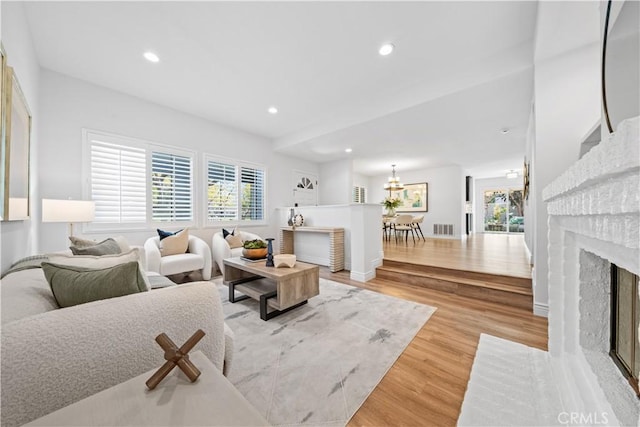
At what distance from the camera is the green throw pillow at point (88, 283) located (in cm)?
92

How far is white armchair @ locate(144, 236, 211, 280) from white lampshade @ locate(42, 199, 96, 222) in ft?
2.33

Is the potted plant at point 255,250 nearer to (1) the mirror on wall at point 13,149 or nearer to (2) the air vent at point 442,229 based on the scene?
(1) the mirror on wall at point 13,149

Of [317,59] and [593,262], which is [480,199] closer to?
[317,59]

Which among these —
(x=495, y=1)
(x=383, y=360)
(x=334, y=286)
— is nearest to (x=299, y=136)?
(x=334, y=286)

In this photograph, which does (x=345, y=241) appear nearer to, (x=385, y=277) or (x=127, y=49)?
(x=385, y=277)

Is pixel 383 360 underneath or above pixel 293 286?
underneath

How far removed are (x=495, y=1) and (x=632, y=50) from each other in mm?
1493

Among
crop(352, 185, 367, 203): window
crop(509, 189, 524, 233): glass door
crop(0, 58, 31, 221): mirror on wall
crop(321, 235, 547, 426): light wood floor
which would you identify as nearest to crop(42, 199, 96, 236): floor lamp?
crop(0, 58, 31, 221): mirror on wall

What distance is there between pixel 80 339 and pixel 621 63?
2398 millimetres

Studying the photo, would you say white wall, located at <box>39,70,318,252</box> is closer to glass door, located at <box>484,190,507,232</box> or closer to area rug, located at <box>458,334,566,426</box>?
area rug, located at <box>458,334,566,426</box>

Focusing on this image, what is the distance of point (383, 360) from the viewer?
5.46 feet

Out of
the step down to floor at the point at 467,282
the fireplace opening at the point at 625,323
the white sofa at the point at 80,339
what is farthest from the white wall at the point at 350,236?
the white sofa at the point at 80,339

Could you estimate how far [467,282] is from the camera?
2971mm

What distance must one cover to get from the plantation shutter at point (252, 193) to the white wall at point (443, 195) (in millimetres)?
5057
